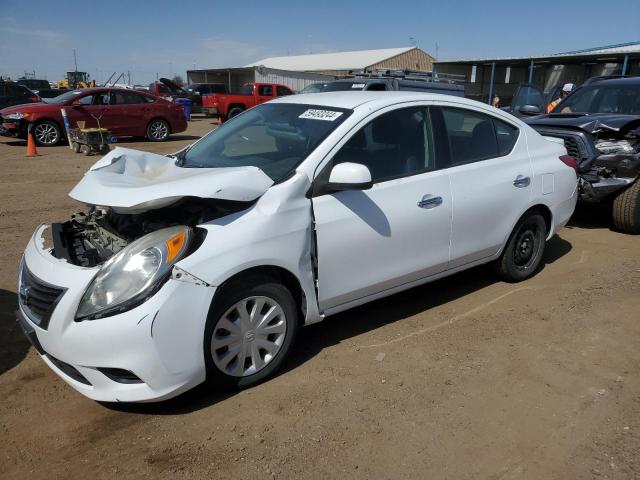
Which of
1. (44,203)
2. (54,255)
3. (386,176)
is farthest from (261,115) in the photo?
(44,203)

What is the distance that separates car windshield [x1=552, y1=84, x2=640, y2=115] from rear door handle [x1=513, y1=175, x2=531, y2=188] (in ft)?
12.2

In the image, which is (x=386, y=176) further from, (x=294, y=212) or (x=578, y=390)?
(x=578, y=390)

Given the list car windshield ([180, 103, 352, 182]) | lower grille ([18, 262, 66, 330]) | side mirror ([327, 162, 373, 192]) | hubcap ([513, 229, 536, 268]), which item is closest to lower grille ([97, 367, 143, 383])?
lower grille ([18, 262, 66, 330])

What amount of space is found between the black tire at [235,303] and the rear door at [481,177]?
1484mm

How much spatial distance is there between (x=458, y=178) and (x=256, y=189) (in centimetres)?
168

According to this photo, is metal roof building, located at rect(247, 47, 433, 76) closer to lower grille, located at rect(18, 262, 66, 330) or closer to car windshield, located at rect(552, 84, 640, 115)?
car windshield, located at rect(552, 84, 640, 115)

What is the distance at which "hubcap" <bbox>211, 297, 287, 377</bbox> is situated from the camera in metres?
2.91

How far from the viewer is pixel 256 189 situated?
297cm

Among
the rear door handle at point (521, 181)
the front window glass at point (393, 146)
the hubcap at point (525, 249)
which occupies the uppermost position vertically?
the front window glass at point (393, 146)

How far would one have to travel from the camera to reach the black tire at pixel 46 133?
555 inches

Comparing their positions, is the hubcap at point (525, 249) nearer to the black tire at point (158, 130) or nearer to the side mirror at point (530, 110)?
the side mirror at point (530, 110)

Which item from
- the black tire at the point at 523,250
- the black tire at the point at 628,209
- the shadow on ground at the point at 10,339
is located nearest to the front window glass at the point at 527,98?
the black tire at the point at 628,209

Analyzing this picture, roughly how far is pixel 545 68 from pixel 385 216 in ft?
109

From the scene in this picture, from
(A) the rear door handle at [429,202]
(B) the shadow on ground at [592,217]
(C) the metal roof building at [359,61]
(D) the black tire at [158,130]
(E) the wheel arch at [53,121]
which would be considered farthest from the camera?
(C) the metal roof building at [359,61]
